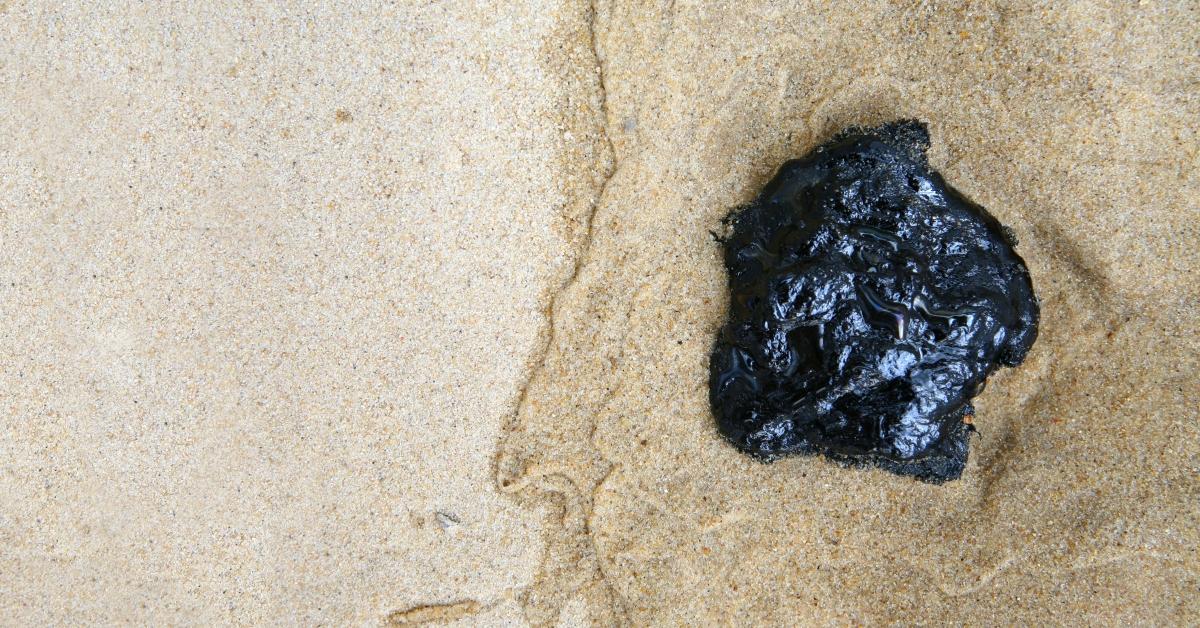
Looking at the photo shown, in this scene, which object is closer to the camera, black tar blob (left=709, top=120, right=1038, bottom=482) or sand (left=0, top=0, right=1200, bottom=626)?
black tar blob (left=709, top=120, right=1038, bottom=482)

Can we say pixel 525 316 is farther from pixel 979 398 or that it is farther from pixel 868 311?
pixel 979 398

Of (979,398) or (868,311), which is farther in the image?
(979,398)

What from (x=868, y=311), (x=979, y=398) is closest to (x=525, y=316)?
(x=868, y=311)

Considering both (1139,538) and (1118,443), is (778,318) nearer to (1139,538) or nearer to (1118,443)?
(1118,443)

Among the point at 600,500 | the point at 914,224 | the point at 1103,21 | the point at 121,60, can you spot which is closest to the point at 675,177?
the point at 914,224

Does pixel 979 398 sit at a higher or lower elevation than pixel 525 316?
lower
